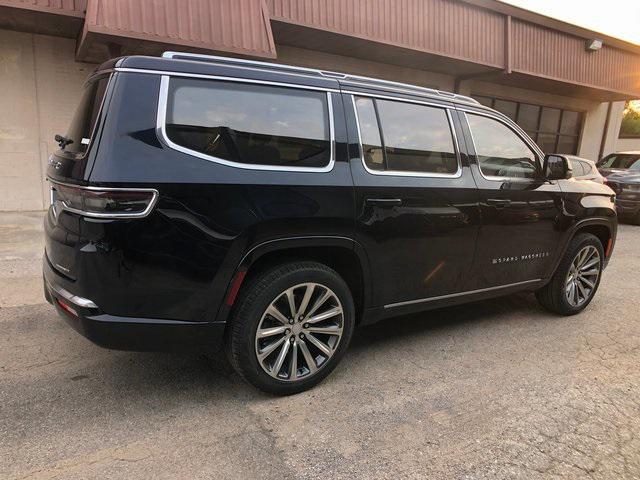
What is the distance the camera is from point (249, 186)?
272 centimetres

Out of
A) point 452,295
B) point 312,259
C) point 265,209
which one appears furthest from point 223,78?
point 452,295

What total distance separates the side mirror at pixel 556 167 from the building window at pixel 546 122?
11118 mm

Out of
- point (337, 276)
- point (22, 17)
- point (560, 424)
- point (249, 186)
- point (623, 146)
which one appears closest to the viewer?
point (249, 186)

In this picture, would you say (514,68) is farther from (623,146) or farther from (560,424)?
(623,146)

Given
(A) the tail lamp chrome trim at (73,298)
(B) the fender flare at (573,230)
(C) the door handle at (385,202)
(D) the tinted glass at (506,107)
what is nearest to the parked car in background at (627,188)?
(D) the tinted glass at (506,107)

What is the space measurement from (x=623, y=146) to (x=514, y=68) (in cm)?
1551

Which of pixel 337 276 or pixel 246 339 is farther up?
pixel 337 276


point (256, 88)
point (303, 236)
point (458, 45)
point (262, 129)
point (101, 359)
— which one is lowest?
point (101, 359)

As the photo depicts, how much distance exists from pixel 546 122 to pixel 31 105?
51.0 ft

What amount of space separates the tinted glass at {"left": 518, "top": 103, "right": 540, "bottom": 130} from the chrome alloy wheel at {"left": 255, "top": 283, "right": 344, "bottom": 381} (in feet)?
49.1

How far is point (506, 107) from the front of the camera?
15.4 m

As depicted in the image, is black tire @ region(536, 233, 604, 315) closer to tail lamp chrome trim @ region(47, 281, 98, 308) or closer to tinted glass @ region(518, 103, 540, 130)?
tail lamp chrome trim @ region(47, 281, 98, 308)

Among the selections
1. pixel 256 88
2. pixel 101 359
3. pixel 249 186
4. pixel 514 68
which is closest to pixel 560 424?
pixel 249 186

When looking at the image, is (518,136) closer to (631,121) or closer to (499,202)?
(499,202)
